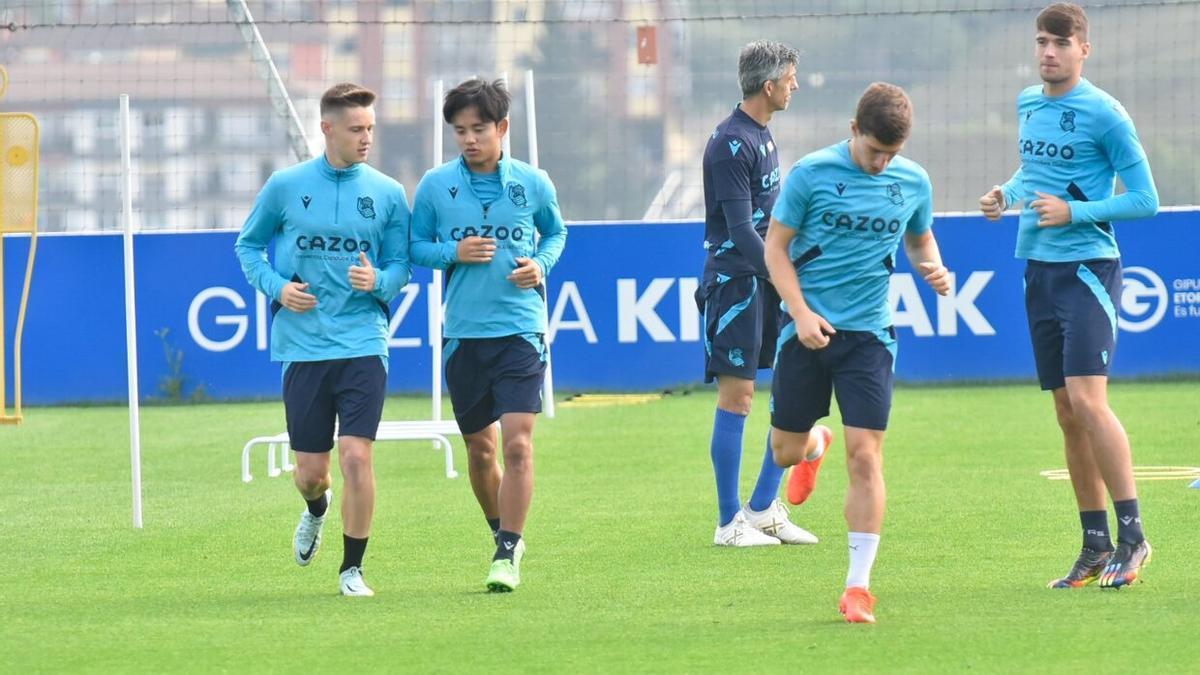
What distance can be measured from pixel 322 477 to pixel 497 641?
1520mm

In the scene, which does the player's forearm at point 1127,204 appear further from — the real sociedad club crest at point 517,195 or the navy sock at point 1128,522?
the real sociedad club crest at point 517,195

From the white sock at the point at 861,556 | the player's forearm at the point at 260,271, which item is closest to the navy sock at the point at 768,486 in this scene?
the white sock at the point at 861,556

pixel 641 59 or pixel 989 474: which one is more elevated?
pixel 641 59

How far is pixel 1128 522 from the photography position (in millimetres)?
6645

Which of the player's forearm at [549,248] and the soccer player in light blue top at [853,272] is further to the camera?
the player's forearm at [549,248]

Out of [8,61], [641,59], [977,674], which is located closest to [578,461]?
[977,674]

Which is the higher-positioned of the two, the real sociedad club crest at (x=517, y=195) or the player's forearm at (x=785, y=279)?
the real sociedad club crest at (x=517, y=195)

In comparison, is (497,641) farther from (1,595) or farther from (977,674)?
(1,595)

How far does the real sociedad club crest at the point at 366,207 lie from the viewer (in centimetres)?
696

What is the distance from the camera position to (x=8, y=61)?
20156 mm

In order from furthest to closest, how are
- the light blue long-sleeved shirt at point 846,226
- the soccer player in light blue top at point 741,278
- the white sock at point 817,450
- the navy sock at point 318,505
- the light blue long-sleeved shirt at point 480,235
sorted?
the white sock at point 817,450
the soccer player in light blue top at point 741,278
the navy sock at point 318,505
the light blue long-sleeved shirt at point 480,235
the light blue long-sleeved shirt at point 846,226

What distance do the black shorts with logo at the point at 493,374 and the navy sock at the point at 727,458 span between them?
1.34 m

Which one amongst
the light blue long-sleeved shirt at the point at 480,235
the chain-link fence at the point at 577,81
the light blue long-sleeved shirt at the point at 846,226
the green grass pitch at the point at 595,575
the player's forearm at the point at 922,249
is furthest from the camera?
the chain-link fence at the point at 577,81

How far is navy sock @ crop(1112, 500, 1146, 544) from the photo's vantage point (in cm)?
663
